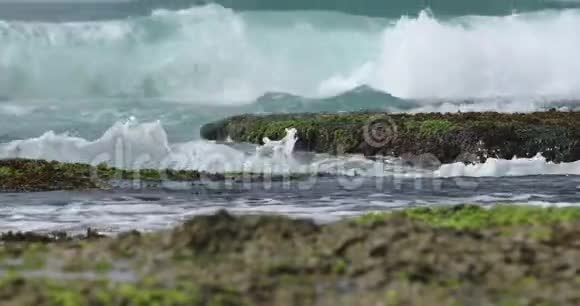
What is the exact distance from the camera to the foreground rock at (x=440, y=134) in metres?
40.4

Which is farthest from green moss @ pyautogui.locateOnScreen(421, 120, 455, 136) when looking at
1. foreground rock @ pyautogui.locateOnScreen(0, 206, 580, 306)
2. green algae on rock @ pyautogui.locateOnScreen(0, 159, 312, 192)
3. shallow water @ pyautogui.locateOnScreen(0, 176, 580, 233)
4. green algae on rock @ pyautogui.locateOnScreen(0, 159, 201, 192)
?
foreground rock @ pyautogui.locateOnScreen(0, 206, 580, 306)

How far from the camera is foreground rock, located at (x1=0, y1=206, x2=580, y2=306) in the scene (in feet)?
42.7

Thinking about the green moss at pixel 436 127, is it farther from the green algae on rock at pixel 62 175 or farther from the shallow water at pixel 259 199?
the green algae on rock at pixel 62 175

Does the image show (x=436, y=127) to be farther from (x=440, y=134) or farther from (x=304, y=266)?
(x=304, y=266)

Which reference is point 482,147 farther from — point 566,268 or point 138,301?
point 138,301

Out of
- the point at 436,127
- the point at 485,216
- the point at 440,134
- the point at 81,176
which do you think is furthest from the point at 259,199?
the point at 436,127

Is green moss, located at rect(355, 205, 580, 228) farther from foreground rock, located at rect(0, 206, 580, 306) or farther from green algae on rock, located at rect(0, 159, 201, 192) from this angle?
green algae on rock, located at rect(0, 159, 201, 192)

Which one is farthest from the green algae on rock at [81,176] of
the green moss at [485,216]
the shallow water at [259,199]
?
the green moss at [485,216]

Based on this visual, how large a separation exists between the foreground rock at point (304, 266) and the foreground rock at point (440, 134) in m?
23.5

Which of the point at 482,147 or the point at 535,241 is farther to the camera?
the point at 482,147

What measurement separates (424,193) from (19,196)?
34.4ft

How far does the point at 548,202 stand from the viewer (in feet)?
92.8

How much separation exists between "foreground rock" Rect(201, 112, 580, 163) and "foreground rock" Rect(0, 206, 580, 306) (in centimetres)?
2350

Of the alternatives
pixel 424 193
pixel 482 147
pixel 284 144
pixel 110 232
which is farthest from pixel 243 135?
pixel 110 232
